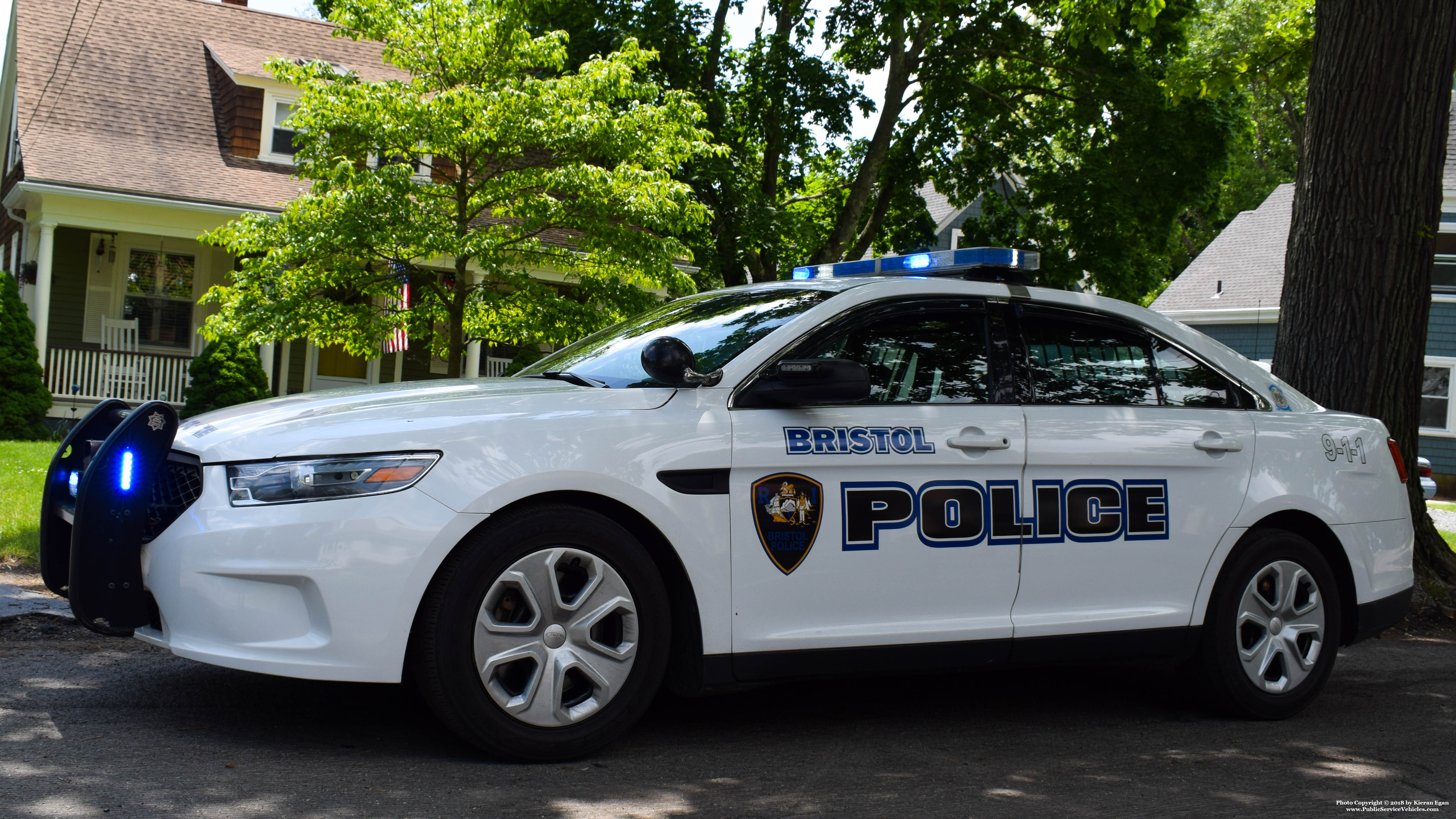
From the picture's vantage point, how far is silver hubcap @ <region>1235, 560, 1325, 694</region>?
16.7 feet

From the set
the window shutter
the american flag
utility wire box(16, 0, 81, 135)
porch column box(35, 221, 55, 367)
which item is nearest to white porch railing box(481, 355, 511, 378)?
the window shutter

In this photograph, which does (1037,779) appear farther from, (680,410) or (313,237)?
(313,237)

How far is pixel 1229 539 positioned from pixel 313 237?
9.13 m

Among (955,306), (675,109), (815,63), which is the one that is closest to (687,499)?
(955,306)

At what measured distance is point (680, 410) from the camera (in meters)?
4.16

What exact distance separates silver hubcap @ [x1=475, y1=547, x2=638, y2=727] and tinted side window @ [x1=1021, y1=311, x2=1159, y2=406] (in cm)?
180

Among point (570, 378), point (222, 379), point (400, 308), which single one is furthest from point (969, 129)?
point (570, 378)

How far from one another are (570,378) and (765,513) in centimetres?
103

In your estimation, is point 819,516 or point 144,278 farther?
point 144,278

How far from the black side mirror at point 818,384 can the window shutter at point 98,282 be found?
58.1ft

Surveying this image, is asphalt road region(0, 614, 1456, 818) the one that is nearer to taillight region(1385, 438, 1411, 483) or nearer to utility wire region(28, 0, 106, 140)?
taillight region(1385, 438, 1411, 483)

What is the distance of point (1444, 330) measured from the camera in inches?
1061

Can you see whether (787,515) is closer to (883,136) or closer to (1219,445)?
(1219,445)

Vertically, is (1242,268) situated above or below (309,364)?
above
